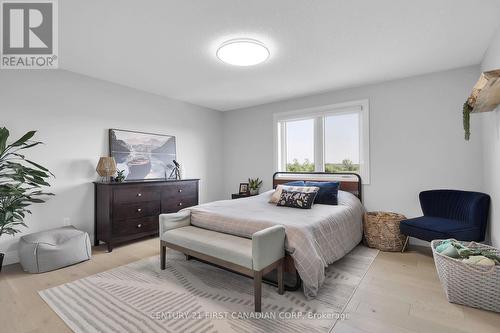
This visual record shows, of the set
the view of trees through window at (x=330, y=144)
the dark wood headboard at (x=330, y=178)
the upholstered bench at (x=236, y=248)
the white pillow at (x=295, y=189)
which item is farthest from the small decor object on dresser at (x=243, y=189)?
the upholstered bench at (x=236, y=248)

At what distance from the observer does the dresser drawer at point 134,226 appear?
3301 mm

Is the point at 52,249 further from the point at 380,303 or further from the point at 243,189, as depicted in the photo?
the point at 380,303

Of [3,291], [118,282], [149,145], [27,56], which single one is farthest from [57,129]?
[118,282]

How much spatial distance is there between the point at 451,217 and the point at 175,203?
396 cm

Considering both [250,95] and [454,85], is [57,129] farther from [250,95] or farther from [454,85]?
[454,85]

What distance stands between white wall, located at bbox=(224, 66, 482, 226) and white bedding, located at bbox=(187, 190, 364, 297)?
2.22 ft

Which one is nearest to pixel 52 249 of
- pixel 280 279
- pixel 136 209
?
pixel 136 209

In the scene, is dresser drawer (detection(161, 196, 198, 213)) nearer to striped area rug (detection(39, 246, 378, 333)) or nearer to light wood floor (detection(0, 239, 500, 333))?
light wood floor (detection(0, 239, 500, 333))

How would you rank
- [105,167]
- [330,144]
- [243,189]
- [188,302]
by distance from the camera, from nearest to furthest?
[188,302], [105,167], [330,144], [243,189]

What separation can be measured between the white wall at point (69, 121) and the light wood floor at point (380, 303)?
2.69 ft

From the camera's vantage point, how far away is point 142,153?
4.04m

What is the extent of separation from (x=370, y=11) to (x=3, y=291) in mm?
4114

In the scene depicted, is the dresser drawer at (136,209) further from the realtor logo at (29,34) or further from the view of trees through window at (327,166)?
the view of trees through window at (327,166)

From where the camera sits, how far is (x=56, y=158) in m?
3.13
